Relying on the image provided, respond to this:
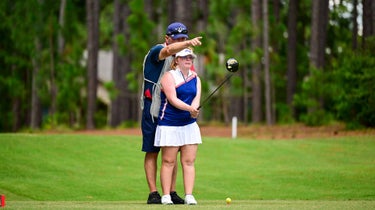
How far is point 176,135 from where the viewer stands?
1337 cm

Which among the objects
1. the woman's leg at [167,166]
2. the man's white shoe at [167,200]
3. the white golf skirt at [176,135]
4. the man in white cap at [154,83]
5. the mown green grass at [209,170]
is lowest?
the mown green grass at [209,170]

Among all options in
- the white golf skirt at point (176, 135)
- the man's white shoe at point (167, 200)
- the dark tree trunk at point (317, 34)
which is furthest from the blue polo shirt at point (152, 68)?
the dark tree trunk at point (317, 34)

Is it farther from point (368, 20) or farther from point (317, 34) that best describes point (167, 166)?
point (317, 34)

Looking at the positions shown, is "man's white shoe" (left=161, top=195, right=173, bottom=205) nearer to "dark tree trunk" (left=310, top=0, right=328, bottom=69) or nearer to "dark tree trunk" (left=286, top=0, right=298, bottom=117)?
"dark tree trunk" (left=310, top=0, right=328, bottom=69)

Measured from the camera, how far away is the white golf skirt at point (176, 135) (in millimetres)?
13336

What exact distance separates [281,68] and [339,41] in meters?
2.64

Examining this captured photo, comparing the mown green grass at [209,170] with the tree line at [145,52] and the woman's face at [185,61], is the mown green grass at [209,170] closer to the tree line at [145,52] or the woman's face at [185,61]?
the woman's face at [185,61]

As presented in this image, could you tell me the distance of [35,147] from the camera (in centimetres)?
2256

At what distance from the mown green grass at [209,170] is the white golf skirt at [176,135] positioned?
8.84 feet

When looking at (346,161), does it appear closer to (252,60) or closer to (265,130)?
(265,130)

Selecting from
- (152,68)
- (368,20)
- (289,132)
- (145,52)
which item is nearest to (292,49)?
(145,52)

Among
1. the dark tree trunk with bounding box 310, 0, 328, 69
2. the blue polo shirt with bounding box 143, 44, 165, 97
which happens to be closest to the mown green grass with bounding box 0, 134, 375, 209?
the blue polo shirt with bounding box 143, 44, 165, 97

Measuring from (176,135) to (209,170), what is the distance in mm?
9008

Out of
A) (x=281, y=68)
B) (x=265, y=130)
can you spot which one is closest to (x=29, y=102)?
(x=281, y=68)
